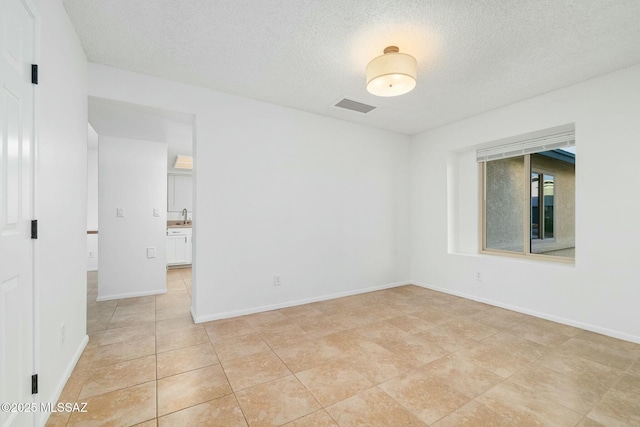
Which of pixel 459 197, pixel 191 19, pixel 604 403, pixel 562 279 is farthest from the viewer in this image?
pixel 459 197

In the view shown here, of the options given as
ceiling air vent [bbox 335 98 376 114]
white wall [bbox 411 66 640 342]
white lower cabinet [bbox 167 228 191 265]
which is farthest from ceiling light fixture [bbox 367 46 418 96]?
white lower cabinet [bbox 167 228 191 265]

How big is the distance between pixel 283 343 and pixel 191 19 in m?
2.73

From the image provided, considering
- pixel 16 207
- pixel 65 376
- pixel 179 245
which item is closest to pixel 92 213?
A: pixel 179 245

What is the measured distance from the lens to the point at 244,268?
10.9ft

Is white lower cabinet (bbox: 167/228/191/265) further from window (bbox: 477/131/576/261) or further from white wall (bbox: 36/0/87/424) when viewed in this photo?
window (bbox: 477/131/576/261)

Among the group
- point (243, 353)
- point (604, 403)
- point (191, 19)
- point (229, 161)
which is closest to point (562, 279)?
point (604, 403)

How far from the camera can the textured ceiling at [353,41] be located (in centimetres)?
193

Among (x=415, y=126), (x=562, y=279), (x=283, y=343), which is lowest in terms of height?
(x=283, y=343)

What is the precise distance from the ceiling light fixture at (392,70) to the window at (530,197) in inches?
89.5

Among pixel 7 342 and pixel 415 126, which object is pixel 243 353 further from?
pixel 415 126

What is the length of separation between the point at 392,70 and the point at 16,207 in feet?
7.99

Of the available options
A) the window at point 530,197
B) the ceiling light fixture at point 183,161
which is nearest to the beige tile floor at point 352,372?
the window at point 530,197

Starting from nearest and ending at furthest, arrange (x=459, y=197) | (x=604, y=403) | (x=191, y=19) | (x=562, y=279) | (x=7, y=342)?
(x=7, y=342) < (x=604, y=403) < (x=191, y=19) < (x=562, y=279) < (x=459, y=197)

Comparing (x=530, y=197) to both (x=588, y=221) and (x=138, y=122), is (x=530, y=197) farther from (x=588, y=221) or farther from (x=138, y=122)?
(x=138, y=122)
